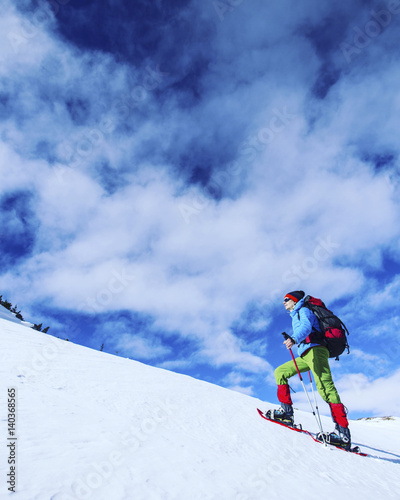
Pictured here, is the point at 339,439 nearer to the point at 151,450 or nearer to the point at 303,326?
the point at 303,326

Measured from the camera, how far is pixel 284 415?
4.94m

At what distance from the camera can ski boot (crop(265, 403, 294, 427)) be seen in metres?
4.86

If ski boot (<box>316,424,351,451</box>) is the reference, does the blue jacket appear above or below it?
above

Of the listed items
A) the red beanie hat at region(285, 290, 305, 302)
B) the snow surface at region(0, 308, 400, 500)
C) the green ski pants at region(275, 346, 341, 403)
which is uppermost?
the red beanie hat at region(285, 290, 305, 302)

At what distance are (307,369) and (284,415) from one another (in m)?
0.92

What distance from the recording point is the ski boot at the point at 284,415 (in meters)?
4.86

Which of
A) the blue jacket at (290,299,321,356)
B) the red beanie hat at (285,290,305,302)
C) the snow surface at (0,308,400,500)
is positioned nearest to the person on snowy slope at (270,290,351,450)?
the blue jacket at (290,299,321,356)

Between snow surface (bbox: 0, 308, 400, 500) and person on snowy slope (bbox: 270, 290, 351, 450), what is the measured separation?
641mm


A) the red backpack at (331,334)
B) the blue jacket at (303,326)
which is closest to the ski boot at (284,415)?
the blue jacket at (303,326)

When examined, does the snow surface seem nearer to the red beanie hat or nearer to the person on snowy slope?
the person on snowy slope

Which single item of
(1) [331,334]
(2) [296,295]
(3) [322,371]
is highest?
(2) [296,295]

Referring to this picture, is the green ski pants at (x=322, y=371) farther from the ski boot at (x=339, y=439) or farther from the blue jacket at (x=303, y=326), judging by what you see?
the ski boot at (x=339, y=439)

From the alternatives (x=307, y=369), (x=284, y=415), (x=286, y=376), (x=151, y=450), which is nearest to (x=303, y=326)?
(x=307, y=369)

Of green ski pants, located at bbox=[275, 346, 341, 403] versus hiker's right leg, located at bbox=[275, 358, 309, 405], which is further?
hiker's right leg, located at bbox=[275, 358, 309, 405]
